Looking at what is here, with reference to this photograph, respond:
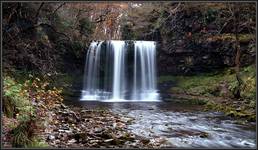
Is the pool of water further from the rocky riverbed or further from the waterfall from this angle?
the waterfall

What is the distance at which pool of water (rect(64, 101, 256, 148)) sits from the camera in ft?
29.7

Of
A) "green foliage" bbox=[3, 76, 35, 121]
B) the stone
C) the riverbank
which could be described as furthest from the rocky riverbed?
the riverbank

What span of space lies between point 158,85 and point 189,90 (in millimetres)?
2587

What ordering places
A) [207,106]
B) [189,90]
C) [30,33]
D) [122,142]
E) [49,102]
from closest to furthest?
[122,142], [49,102], [30,33], [207,106], [189,90]

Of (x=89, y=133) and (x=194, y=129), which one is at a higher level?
(x=89, y=133)

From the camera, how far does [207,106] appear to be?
16.5 meters

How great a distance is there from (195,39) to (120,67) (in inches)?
198

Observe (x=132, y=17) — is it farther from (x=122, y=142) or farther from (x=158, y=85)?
(x=122, y=142)

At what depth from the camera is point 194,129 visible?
36.1 ft

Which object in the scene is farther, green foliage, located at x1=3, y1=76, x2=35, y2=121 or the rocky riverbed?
green foliage, located at x1=3, y1=76, x2=35, y2=121

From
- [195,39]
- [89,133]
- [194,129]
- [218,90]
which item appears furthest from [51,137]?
[195,39]

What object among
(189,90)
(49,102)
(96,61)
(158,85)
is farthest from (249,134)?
(96,61)

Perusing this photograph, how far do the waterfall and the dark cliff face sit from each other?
89 centimetres

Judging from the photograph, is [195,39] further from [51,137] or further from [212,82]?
[51,137]
